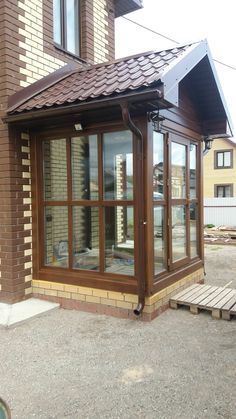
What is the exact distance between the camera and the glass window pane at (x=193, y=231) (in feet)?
20.0

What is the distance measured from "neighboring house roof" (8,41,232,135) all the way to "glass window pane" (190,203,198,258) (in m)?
1.61

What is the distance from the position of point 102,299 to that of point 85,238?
89 cm

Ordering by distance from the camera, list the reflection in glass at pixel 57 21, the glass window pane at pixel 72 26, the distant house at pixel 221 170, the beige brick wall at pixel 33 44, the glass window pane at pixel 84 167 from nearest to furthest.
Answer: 1. the glass window pane at pixel 84 167
2. the beige brick wall at pixel 33 44
3. the reflection in glass at pixel 57 21
4. the glass window pane at pixel 72 26
5. the distant house at pixel 221 170

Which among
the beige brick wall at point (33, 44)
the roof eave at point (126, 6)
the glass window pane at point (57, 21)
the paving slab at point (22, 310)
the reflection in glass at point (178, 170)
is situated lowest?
the paving slab at point (22, 310)

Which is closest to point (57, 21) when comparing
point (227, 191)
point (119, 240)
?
point (119, 240)

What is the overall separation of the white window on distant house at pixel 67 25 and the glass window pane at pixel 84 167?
2.03 m

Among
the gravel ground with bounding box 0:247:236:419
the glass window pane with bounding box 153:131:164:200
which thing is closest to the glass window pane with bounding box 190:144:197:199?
Result: the glass window pane with bounding box 153:131:164:200

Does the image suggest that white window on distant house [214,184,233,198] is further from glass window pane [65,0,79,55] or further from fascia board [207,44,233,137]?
glass window pane [65,0,79,55]

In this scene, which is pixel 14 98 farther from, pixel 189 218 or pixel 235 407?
pixel 235 407

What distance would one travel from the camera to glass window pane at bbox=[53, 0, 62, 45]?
19.9 feet

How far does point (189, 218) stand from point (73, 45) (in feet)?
11.7

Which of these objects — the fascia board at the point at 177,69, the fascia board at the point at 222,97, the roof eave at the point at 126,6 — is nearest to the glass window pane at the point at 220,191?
the roof eave at the point at 126,6

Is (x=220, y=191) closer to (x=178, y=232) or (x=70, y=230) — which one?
(x=178, y=232)

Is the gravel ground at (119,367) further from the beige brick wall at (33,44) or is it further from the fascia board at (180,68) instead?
the beige brick wall at (33,44)
